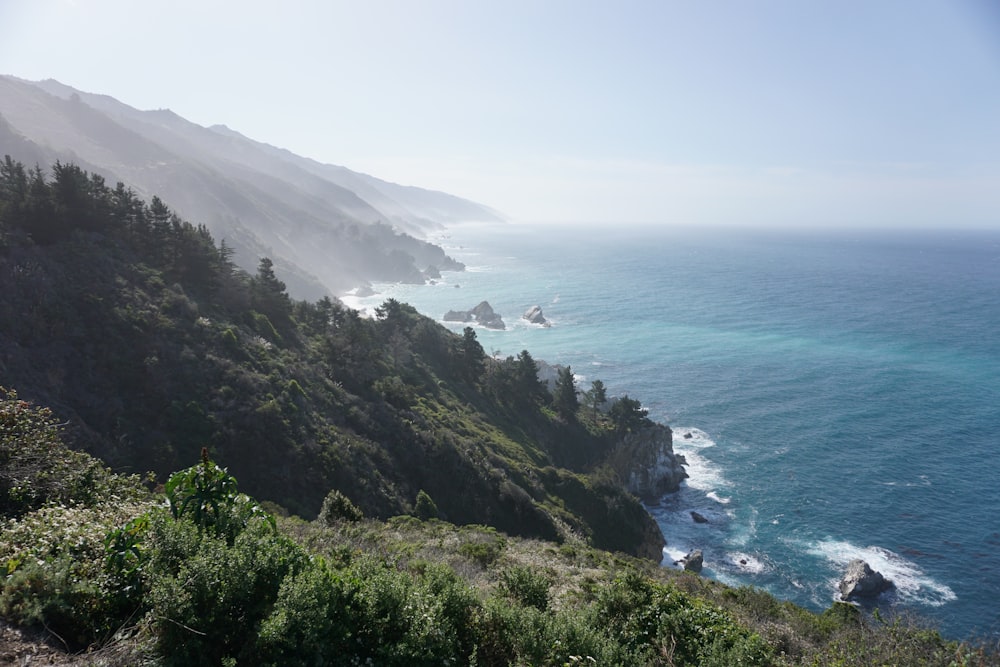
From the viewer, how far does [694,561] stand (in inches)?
1522

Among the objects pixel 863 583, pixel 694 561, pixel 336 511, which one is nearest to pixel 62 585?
pixel 336 511

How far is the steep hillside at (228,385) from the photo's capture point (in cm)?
2488

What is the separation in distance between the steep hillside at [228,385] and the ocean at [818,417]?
39.8 ft

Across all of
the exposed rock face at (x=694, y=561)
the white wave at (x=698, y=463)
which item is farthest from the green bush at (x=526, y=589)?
the white wave at (x=698, y=463)

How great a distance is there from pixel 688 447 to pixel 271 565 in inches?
2327

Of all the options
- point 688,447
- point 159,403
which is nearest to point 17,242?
point 159,403

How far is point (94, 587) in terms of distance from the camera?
7.88 meters

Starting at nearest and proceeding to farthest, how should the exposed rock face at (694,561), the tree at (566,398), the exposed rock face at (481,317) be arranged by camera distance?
the exposed rock face at (694,561) < the tree at (566,398) < the exposed rock face at (481,317)

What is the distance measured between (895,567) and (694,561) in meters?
16.2

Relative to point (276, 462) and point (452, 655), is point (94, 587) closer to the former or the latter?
point (452, 655)

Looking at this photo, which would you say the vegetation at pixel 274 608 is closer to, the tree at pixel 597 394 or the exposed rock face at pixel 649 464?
the exposed rock face at pixel 649 464

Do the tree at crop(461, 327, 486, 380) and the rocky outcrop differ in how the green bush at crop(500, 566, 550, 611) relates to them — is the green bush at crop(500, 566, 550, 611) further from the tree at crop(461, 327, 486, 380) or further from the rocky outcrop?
the tree at crop(461, 327, 486, 380)

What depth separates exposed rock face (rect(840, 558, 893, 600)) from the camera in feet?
114

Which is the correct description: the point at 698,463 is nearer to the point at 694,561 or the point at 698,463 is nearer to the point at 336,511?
the point at 694,561
